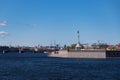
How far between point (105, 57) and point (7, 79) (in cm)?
12110

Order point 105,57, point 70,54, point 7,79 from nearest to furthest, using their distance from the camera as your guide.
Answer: point 7,79, point 105,57, point 70,54

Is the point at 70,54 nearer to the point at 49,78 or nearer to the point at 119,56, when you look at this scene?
the point at 119,56

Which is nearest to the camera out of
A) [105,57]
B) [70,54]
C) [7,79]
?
[7,79]

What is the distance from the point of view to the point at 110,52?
175m

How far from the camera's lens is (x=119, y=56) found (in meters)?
180

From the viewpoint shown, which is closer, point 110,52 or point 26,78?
point 26,78

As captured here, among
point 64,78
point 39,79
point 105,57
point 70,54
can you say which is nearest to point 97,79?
point 64,78

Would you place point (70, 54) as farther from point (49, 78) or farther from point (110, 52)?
point (49, 78)

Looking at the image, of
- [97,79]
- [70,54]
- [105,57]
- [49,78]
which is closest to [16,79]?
Result: [49,78]

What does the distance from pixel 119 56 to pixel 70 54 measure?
23.3 meters

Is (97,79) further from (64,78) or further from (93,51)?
(93,51)

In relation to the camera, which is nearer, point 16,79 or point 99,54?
point 16,79

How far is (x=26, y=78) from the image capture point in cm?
5725

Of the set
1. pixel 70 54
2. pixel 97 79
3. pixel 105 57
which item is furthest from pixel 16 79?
pixel 70 54
